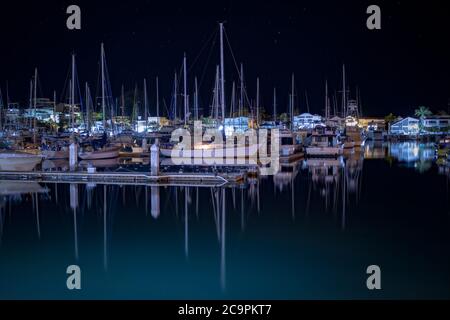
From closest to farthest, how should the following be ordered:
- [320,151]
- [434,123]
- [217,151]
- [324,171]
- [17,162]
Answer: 1. [17,162]
2. [324,171]
3. [217,151]
4. [320,151]
5. [434,123]

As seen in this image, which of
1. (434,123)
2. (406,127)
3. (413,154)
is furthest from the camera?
(434,123)

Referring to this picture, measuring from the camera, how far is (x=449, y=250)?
12.2 metres

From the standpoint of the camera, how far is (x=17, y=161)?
85.9 feet

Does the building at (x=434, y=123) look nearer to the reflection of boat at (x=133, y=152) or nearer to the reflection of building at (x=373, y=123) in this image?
the reflection of building at (x=373, y=123)

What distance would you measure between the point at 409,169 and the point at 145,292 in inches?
949

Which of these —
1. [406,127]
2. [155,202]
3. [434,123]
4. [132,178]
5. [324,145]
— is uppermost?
[434,123]

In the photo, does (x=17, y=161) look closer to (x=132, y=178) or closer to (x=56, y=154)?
(x=132, y=178)

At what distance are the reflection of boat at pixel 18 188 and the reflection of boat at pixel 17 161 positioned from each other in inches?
98.1

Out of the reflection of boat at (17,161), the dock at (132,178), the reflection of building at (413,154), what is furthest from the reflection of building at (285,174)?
the reflection of boat at (17,161)

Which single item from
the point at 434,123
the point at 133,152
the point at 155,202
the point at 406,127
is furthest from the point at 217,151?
the point at 434,123

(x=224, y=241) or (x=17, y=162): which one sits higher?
(x=17, y=162)

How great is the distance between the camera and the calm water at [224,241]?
9.80m

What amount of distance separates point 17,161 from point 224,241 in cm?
1633
